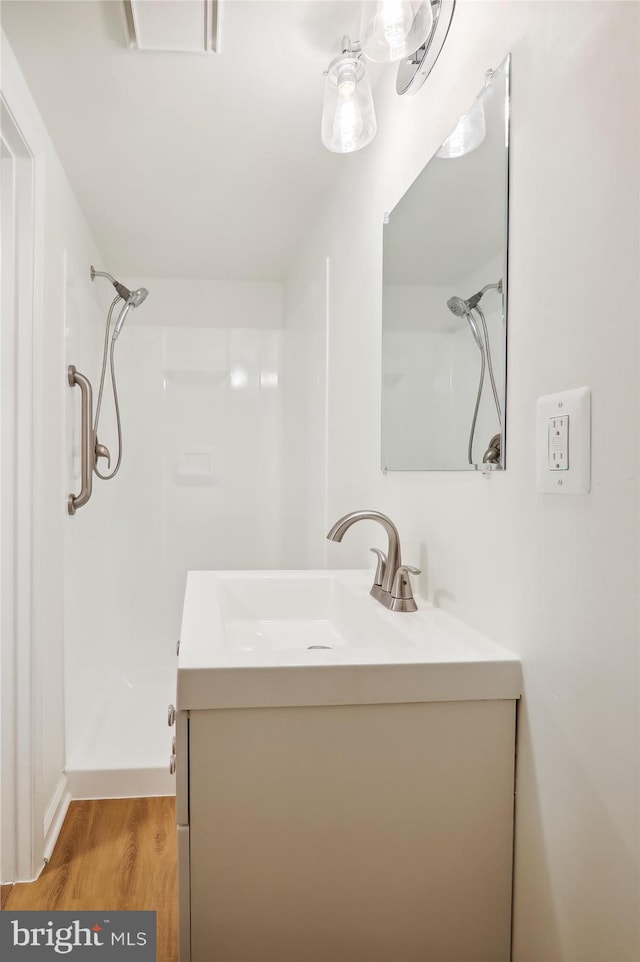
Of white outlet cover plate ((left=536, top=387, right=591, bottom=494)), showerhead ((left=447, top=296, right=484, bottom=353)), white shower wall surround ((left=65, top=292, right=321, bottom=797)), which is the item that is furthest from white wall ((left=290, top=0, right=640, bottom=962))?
white shower wall surround ((left=65, top=292, right=321, bottom=797))

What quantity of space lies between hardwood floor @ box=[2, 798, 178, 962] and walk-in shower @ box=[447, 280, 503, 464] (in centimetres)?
126

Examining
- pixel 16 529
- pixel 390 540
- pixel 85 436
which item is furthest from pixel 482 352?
pixel 85 436

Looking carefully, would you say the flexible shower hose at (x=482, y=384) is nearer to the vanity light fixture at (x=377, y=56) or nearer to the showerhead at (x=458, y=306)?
the showerhead at (x=458, y=306)

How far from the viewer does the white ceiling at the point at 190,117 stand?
1503 millimetres

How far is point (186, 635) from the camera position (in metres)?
1.04

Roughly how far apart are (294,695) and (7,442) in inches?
46.6

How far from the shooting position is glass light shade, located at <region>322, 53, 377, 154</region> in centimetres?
143

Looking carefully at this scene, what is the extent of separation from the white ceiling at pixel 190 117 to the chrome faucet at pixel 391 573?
116cm

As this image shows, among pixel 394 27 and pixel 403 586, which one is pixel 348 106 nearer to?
pixel 394 27

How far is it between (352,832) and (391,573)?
1.84ft

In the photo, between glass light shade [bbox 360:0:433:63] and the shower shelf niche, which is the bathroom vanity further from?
the shower shelf niche

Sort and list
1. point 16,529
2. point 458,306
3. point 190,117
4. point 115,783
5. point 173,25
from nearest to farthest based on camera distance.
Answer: point 458,306, point 173,25, point 16,529, point 190,117, point 115,783

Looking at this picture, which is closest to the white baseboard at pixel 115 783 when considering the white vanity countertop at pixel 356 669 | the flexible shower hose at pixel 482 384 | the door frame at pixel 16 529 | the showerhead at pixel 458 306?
the door frame at pixel 16 529

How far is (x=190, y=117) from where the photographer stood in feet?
6.24
